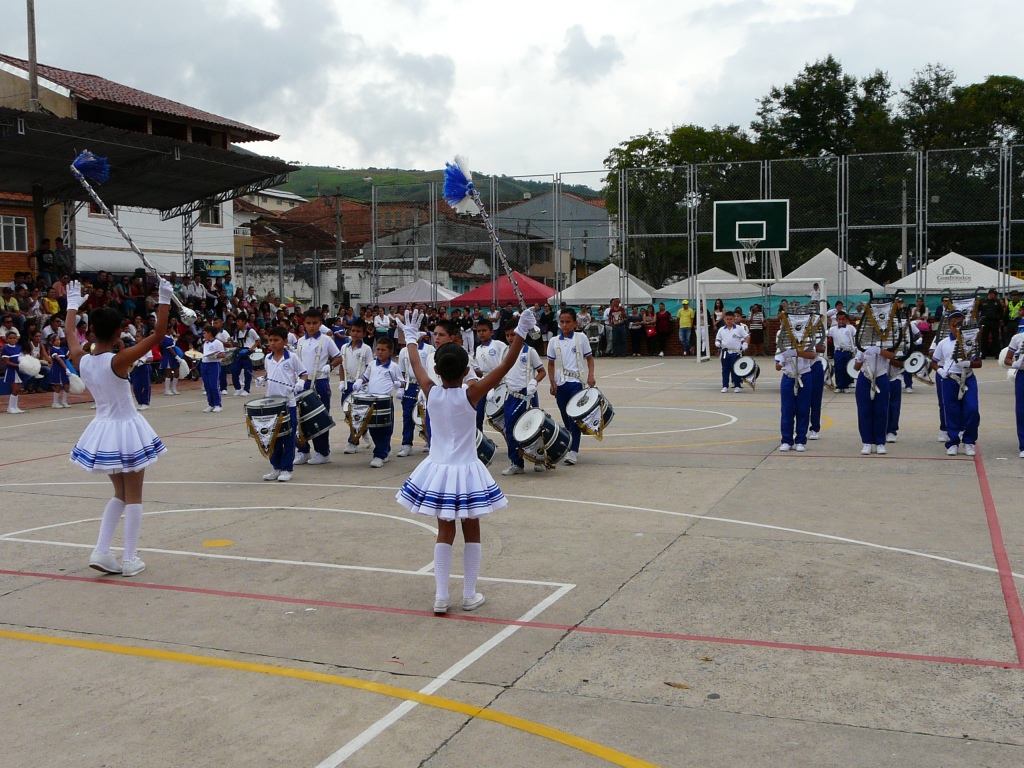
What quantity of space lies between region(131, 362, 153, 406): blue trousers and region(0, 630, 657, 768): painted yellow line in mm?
14646

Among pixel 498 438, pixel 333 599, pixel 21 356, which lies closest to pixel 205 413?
pixel 21 356

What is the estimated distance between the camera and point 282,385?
12156mm

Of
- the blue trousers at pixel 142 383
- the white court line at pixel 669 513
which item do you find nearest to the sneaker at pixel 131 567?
the white court line at pixel 669 513

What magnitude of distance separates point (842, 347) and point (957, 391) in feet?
20.8

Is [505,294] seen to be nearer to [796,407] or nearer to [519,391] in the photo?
[796,407]

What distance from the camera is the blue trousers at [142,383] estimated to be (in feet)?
66.1

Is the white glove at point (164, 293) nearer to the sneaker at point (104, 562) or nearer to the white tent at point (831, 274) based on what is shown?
the sneaker at point (104, 562)

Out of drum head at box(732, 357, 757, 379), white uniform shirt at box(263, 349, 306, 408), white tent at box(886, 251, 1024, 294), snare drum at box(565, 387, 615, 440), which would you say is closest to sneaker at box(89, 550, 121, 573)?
white uniform shirt at box(263, 349, 306, 408)

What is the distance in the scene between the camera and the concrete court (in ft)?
15.2

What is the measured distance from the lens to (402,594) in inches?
276

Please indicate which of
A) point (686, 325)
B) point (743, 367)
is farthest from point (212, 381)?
point (686, 325)

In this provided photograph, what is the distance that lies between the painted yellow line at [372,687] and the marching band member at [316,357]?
7070 millimetres

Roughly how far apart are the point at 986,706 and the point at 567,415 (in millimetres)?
8179

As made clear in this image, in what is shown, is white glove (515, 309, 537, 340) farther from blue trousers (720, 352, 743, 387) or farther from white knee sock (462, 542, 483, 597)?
blue trousers (720, 352, 743, 387)
